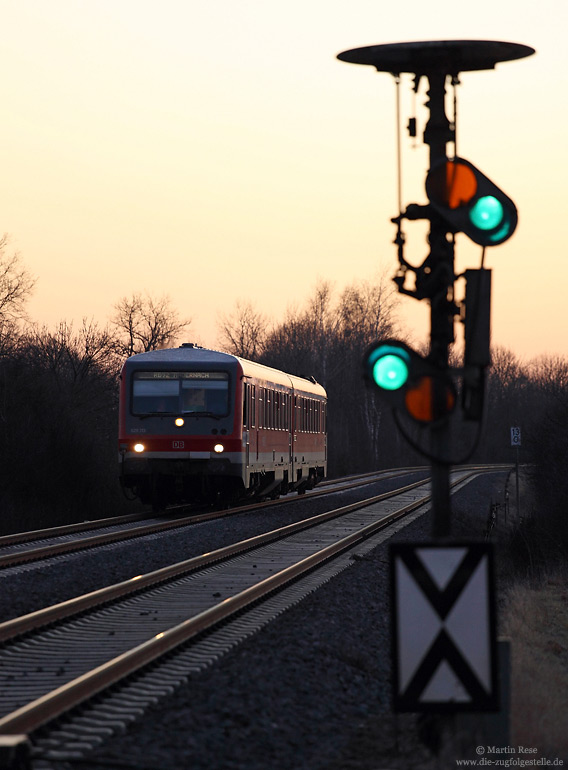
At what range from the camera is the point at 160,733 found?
637 centimetres

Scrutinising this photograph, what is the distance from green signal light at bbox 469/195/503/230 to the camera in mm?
5605

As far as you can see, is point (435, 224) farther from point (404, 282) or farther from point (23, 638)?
point (23, 638)

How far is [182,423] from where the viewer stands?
23.7 meters

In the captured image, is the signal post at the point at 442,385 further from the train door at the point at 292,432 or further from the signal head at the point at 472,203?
the train door at the point at 292,432

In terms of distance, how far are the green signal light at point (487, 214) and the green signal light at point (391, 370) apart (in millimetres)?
760

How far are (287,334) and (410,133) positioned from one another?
75.7 metres

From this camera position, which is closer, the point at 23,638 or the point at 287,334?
the point at 23,638

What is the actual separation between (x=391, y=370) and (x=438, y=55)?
1.77 meters

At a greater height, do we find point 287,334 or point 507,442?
point 287,334

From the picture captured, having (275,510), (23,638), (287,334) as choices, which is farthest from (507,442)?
(23,638)

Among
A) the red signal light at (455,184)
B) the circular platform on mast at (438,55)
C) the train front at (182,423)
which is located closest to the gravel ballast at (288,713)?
the red signal light at (455,184)

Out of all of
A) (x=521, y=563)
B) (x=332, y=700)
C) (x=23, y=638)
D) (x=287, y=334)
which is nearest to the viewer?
(x=332, y=700)

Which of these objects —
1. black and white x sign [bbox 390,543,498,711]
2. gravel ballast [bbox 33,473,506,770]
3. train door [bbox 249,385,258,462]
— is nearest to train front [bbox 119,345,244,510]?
train door [bbox 249,385,258,462]

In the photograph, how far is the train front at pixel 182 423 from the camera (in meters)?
23.4
